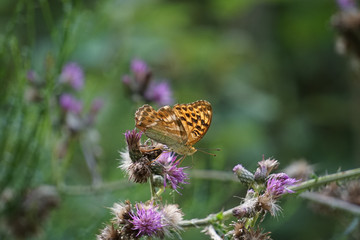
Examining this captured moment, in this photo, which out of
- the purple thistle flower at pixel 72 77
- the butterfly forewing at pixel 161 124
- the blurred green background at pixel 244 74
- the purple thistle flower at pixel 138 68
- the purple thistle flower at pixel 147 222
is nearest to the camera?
the purple thistle flower at pixel 147 222

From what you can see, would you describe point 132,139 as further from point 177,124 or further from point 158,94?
point 158,94

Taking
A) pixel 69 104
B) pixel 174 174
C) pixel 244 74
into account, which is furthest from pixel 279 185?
pixel 244 74

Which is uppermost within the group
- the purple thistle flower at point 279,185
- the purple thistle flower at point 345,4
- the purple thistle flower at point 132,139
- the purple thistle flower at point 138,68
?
the purple thistle flower at point 345,4

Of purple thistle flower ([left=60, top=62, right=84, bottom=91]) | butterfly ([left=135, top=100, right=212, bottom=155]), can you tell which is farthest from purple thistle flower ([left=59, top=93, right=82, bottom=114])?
butterfly ([left=135, top=100, right=212, bottom=155])

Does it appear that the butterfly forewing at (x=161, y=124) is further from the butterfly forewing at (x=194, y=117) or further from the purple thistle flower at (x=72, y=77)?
the purple thistle flower at (x=72, y=77)

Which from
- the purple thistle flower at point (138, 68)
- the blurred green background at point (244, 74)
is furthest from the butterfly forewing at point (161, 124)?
the blurred green background at point (244, 74)

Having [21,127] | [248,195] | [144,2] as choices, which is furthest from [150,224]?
[144,2]

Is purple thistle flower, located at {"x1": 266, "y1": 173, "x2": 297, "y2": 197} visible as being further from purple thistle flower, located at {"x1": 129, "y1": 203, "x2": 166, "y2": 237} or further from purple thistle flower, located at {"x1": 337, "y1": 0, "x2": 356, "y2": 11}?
purple thistle flower, located at {"x1": 337, "y1": 0, "x2": 356, "y2": 11}

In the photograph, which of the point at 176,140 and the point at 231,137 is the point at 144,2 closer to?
the point at 231,137
